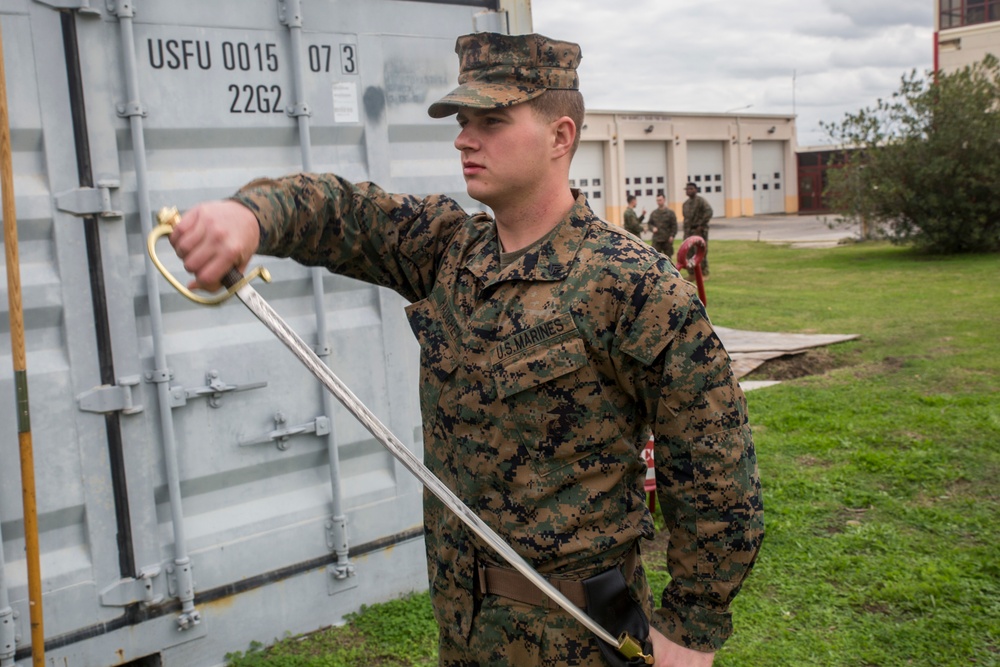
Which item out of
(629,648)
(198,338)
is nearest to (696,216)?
(198,338)

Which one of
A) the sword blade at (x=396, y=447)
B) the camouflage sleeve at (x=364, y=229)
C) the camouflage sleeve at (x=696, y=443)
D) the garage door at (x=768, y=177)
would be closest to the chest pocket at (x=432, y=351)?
the camouflage sleeve at (x=364, y=229)

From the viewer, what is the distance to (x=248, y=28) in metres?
3.36

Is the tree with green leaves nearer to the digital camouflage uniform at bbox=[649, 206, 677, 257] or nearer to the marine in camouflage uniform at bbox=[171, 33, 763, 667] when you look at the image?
the digital camouflage uniform at bbox=[649, 206, 677, 257]

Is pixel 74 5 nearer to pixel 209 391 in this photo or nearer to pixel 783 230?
pixel 209 391

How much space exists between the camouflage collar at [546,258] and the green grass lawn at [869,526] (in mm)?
2021

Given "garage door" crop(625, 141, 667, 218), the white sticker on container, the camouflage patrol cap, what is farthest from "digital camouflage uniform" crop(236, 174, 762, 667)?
"garage door" crop(625, 141, 667, 218)

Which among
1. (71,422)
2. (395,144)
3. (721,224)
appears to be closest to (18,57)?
(71,422)

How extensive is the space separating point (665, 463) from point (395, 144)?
2.23m

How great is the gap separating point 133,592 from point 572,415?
1.97 m

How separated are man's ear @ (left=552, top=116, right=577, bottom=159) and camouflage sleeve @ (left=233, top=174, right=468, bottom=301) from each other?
344mm

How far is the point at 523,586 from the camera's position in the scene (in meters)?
2.03

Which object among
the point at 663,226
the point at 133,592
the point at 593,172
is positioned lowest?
the point at 133,592

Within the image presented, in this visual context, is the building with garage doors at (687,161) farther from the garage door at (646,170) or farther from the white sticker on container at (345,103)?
the white sticker on container at (345,103)

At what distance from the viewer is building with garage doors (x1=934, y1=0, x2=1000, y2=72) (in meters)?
35.0
